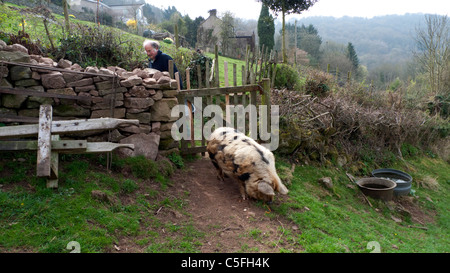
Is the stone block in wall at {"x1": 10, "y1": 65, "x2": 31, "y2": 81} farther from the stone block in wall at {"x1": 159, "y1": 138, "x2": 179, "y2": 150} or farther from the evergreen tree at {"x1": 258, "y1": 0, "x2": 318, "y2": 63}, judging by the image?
the evergreen tree at {"x1": 258, "y1": 0, "x2": 318, "y2": 63}

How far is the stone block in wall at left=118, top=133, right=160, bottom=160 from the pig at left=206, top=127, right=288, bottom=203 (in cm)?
120

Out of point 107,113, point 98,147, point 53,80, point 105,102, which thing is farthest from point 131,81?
point 98,147

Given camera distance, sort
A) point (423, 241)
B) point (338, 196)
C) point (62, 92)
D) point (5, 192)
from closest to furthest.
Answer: point (5, 192)
point (62, 92)
point (423, 241)
point (338, 196)

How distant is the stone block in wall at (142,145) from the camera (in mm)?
5168

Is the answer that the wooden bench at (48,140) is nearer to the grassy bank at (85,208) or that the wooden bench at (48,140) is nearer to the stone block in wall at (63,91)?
the grassy bank at (85,208)

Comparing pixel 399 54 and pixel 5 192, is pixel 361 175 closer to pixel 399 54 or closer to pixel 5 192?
pixel 5 192

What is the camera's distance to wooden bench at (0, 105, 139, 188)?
3.60 metres

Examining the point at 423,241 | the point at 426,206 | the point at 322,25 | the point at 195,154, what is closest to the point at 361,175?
the point at 426,206

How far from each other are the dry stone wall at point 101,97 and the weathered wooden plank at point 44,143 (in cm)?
109

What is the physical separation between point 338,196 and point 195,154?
3669 millimetres

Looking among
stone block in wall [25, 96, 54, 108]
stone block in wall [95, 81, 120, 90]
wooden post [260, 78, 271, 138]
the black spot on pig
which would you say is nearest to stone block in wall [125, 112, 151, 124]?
stone block in wall [95, 81, 120, 90]

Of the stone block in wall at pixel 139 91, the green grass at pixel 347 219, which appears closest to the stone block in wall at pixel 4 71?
the stone block in wall at pixel 139 91

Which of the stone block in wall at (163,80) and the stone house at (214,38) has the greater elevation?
the stone house at (214,38)

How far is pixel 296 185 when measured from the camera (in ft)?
21.0
